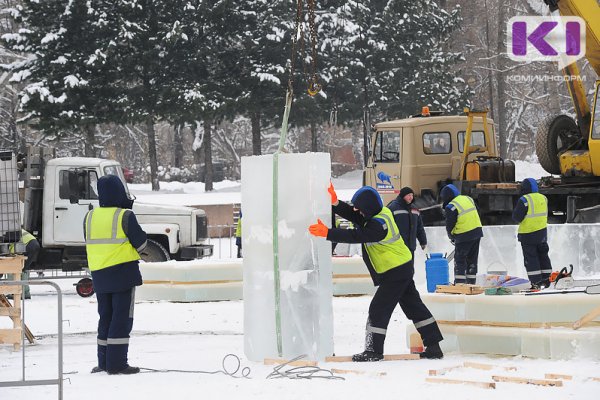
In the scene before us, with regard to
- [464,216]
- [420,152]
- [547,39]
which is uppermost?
[547,39]

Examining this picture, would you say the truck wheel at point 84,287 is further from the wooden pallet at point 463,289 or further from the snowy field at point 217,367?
the wooden pallet at point 463,289

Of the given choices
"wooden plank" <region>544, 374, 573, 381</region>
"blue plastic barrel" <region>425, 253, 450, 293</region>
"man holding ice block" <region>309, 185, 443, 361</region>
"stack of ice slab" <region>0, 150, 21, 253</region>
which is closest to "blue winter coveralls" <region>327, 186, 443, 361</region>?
"man holding ice block" <region>309, 185, 443, 361</region>

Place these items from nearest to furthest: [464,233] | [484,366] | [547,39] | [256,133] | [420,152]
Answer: [484,366] < [464,233] < [420,152] < [547,39] < [256,133]

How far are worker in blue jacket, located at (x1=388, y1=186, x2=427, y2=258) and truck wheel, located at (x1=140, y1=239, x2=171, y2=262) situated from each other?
561cm

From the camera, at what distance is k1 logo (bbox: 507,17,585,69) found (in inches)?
792

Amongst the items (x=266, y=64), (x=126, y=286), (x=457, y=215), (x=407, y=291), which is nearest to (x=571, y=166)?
(x=457, y=215)

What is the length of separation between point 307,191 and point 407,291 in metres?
1.36

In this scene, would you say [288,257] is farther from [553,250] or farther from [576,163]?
[576,163]

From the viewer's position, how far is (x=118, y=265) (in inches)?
394

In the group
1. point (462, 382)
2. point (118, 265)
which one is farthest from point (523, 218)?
point (118, 265)

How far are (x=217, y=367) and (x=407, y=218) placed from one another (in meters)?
5.15

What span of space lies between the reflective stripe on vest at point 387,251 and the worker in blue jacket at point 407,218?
4193 mm

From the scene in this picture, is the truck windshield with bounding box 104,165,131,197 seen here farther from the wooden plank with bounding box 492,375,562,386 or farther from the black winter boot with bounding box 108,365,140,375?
the wooden plank with bounding box 492,375,562,386

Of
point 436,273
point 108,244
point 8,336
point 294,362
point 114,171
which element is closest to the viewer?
point 294,362
